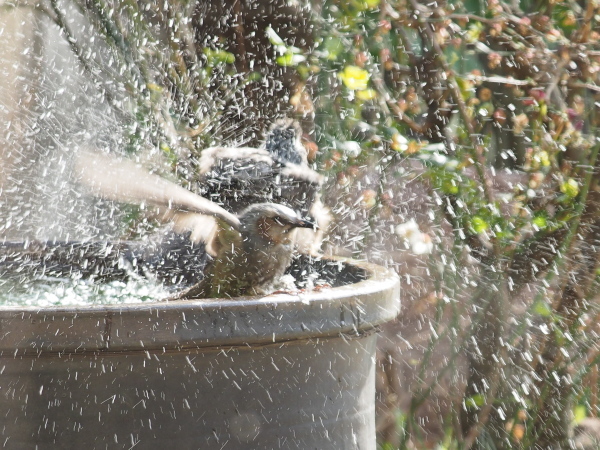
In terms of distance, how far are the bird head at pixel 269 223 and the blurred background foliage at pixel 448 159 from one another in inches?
34.7

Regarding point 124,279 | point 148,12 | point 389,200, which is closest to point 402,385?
point 389,200

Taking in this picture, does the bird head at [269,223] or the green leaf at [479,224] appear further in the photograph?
the green leaf at [479,224]

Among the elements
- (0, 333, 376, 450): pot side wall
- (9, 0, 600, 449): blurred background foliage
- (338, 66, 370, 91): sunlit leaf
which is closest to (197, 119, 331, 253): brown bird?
(9, 0, 600, 449): blurred background foliage

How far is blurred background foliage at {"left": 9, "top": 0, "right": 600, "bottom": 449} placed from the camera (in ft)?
9.53

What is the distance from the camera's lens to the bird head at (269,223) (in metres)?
1.98

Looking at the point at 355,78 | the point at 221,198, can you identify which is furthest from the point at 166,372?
the point at 355,78

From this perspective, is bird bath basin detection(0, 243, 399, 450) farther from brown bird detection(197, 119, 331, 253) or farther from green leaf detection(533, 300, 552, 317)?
green leaf detection(533, 300, 552, 317)

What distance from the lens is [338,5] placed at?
120 inches

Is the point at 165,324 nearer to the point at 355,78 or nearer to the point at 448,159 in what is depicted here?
the point at 355,78

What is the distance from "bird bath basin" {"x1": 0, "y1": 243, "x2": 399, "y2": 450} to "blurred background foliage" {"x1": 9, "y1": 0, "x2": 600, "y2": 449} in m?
1.44

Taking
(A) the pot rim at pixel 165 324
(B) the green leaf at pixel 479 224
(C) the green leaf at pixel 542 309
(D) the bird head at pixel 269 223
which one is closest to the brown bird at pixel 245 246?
(D) the bird head at pixel 269 223

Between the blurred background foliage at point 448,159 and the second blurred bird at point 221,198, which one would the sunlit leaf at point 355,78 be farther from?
the second blurred bird at point 221,198

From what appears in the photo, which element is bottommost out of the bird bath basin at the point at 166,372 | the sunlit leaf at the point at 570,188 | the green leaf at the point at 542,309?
the green leaf at the point at 542,309

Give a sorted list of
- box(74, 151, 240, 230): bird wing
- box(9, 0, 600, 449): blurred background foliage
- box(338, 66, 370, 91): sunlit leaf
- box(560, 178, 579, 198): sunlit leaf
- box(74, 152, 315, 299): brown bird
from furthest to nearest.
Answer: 1. box(9, 0, 600, 449): blurred background foliage
2. box(560, 178, 579, 198): sunlit leaf
3. box(338, 66, 370, 91): sunlit leaf
4. box(74, 152, 315, 299): brown bird
5. box(74, 151, 240, 230): bird wing
